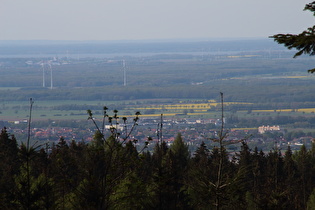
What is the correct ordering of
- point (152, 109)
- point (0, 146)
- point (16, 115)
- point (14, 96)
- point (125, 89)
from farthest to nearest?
point (125, 89), point (14, 96), point (152, 109), point (16, 115), point (0, 146)

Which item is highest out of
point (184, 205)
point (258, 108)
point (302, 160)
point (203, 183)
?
point (203, 183)

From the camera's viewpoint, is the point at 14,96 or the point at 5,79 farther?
the point at 5,79

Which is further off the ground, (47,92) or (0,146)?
(0,146)

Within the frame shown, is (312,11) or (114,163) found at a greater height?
(312,11)

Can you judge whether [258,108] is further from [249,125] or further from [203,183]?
[203,183]

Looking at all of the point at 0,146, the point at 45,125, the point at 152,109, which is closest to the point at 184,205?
the point at 0,146

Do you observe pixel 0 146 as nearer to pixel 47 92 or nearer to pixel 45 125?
pixel 45 125

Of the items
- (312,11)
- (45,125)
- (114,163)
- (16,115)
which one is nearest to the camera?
(312,11)

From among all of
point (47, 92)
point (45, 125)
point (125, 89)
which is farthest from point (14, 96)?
point (45, 125)

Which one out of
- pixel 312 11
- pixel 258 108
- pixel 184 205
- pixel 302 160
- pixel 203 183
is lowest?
pixel 258 108
